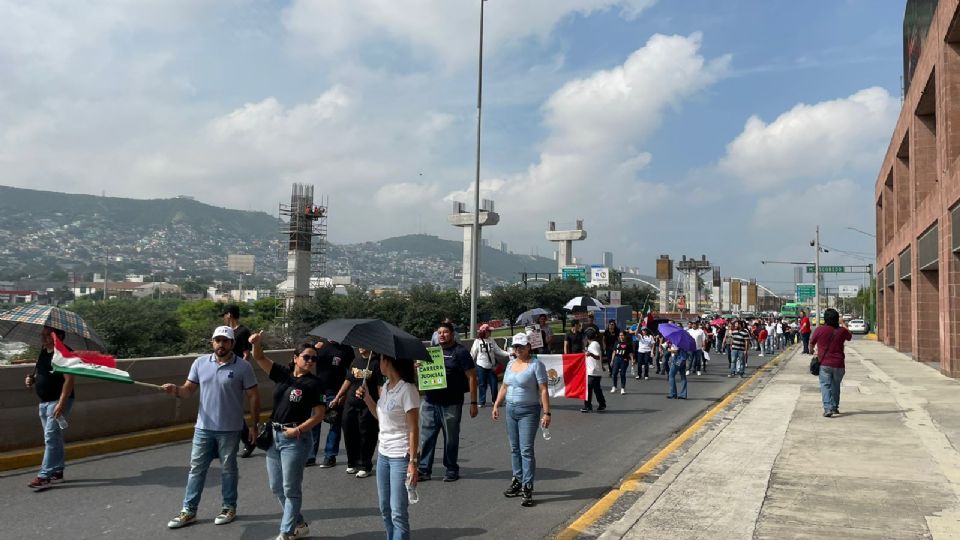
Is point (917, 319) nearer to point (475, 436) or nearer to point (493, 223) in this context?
point (475, 436)

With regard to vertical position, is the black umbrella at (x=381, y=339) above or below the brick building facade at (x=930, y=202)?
below

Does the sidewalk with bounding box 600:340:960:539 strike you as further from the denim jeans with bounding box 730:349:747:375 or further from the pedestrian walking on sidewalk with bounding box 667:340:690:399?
the denim jeans with bounding box 730:349:747:375

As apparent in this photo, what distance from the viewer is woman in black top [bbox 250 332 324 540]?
5.71 metres

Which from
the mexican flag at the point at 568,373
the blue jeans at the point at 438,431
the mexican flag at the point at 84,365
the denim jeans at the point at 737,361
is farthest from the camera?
the denim jeans at the point at 737,361

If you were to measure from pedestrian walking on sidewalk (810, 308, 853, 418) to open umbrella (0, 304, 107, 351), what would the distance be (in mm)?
10871

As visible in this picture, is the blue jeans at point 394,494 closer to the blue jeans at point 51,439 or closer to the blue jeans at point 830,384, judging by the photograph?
the blue jeans at point 51,439

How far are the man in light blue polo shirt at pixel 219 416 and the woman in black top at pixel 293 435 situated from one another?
19.9 inches

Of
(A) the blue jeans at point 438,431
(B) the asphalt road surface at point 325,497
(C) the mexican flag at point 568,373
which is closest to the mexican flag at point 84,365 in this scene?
(B) the asphalt road surface at point 325,497

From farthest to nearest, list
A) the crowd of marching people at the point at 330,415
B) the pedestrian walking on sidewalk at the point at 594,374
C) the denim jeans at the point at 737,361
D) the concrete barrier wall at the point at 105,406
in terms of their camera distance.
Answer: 1. the denim jeans at the point at 737,361
2. the pedestrian walking on sidewalk at the point at 594,374
3. the concrete barrier wall at the point at 105,406
4. the crowd of marching people at the point at 330,415

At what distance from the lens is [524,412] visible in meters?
7.16

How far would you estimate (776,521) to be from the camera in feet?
21.0

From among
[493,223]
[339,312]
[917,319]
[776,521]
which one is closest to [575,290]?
[493,223]

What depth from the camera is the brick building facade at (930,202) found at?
20.1 meters

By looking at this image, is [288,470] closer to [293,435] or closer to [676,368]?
[293,435]
